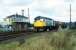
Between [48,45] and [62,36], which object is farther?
[62,36]

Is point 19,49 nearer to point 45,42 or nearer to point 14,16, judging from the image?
point 45,42

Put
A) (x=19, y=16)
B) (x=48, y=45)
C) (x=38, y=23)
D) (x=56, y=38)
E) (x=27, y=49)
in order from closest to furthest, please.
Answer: (x=27, y=49)
(x=48, y=45)
(x=56, y=38)
(x=38, y=23)
(x=19, y=16)

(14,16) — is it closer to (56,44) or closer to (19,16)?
(19,16)

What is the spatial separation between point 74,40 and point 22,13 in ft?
221

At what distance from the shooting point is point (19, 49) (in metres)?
13.8

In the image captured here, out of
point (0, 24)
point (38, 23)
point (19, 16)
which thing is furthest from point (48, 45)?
point (19, 16)

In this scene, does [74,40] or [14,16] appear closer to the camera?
[74,40]

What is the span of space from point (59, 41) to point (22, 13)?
222ft

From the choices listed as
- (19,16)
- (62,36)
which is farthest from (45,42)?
(19,16)

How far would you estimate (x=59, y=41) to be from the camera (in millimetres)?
15492

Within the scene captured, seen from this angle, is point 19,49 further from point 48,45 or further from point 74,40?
point 74,40

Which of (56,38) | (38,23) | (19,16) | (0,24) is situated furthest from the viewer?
(19,16)

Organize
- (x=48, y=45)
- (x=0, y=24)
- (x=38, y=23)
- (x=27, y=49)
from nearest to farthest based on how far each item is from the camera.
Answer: (x=27, y=49)
(x=48, y=45)
(x=0, y=24)
(x=38, y=23)

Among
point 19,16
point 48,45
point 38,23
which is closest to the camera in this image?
point 48,45
